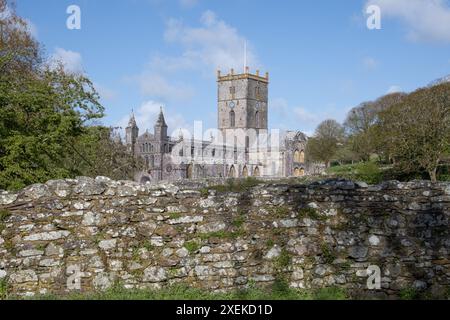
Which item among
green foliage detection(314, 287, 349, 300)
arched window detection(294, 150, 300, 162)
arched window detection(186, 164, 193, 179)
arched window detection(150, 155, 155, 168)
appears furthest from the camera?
arched window detection(294, 150, 300, 162)

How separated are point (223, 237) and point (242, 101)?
383 feet

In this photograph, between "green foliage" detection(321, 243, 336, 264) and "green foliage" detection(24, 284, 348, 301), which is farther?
"green foliage" detection(321, 243, 336, 264)

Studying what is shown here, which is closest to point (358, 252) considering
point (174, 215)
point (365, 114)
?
point (174, 215)

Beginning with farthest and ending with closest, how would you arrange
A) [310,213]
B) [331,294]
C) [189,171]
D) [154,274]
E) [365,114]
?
[189,171] → [365,114] → [310,213] → [154,274] → [331,294]

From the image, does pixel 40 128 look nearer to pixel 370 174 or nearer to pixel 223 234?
pixel 223 234

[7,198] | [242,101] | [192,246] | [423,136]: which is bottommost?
[192,246]

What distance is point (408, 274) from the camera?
811 centimetres

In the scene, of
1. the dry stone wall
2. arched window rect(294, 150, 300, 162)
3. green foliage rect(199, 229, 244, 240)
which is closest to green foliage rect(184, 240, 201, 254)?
the dry stone wall

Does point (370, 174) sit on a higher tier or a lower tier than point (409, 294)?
higher

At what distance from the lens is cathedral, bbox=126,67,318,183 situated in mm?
100812

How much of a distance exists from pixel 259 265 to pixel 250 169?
106m

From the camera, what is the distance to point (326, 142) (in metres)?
83.2

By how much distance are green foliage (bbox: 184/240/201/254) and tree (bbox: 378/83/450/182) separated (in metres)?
36.1

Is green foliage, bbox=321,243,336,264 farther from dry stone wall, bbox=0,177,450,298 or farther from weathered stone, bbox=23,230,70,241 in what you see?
weathered stone, bbox=23,230,70,241
